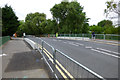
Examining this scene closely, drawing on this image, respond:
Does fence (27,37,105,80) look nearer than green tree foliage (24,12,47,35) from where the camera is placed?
Yes

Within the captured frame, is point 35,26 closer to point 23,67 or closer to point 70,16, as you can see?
point 70,16

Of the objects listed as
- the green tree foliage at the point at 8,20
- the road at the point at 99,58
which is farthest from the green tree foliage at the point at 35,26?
the road at the point at 99,58

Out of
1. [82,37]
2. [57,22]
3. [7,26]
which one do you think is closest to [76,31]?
[57,22]

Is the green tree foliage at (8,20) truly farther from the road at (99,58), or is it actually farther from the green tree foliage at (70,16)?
the road at (99,58)

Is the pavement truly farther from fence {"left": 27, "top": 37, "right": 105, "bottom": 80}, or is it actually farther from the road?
the road

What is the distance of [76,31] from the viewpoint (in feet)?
158

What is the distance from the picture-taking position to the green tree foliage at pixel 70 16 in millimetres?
46031

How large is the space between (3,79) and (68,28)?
43.9 meters

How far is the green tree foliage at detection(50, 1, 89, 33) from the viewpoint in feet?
151

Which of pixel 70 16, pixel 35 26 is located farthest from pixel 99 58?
pixel 35 26

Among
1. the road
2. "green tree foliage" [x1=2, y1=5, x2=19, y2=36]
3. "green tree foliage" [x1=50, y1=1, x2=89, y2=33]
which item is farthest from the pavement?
"green tree foliage" [x1=50, y1=1, x2=89, y2=33]

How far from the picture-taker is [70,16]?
4647 centimetres

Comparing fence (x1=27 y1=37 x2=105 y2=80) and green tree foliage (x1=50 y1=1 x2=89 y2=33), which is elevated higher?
green tree foliage (x1=50 y1=1 x2=89 y2=33)

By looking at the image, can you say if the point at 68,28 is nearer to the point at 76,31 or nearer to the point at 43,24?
the point at 76,31
